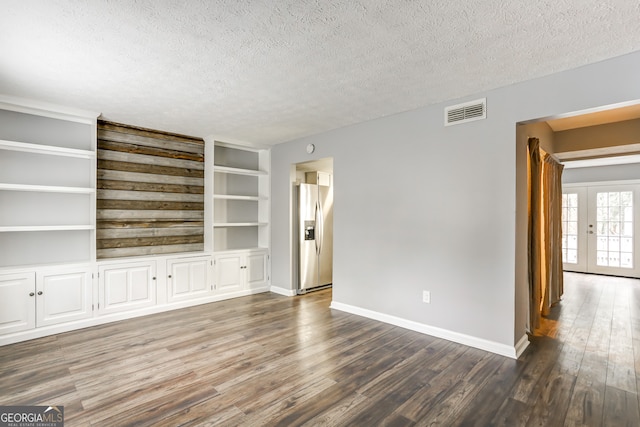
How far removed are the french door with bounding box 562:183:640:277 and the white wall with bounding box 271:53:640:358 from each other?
560cm

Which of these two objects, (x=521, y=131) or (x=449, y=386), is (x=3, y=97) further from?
(x=521, y=131)

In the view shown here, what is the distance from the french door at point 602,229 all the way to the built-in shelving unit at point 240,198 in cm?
718

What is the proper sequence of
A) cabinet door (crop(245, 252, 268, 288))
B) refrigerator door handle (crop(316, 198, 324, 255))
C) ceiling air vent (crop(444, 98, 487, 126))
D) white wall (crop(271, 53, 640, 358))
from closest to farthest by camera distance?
1. white wall (crop(271, 53, 640, 358))
2. ceiling air vent (crop(444, 98, 487, 126))
3. cabinet door (crop(245, 252, 268, 288))
4. refrigerator door handle (crop(316, 198, 324, 255))

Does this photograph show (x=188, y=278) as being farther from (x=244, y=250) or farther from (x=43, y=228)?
(x=43, y=228)

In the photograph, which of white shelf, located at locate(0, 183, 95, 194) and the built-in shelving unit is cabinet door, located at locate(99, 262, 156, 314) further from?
the built-in shelving unit

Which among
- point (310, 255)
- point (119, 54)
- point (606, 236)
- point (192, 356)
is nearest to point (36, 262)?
point (192, 356)

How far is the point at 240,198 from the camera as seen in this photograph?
506cm

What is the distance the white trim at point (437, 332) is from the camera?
2.98 metres

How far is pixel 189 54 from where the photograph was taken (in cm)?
237

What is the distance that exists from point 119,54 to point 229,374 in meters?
2.66

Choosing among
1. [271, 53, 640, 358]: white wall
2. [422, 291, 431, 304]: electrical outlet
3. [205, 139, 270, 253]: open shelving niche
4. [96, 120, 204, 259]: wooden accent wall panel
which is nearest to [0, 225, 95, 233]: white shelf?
[96, 120, 204, 259]: wooden accent wall panel

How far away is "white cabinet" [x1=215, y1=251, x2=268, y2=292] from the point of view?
4969mm
